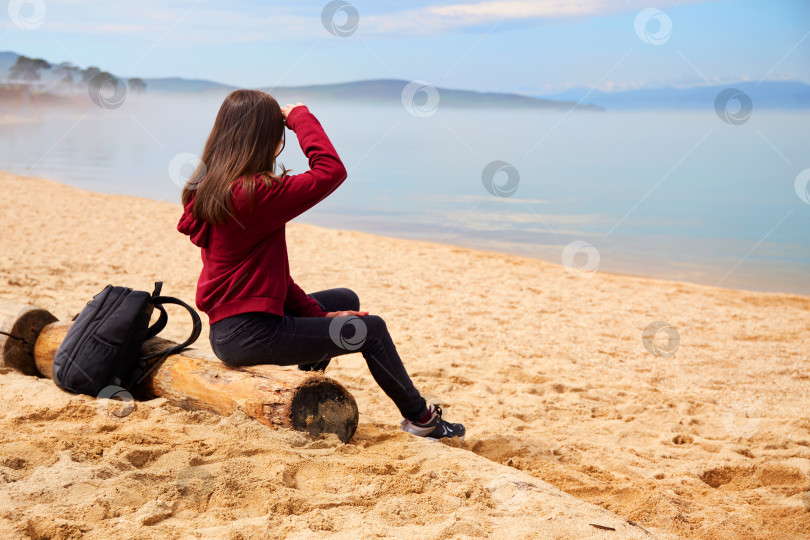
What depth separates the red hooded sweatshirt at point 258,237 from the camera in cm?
276

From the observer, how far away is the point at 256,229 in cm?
280

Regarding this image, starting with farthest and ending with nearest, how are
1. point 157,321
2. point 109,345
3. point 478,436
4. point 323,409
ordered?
point 478,436 < point 157,321 < point 109,345 < point 323,409

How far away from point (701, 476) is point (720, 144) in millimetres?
32832

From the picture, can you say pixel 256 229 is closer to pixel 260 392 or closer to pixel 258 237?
pixel 258 237

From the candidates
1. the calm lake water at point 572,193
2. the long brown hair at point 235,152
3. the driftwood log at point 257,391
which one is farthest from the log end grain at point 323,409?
the calm lake water at point 572,193

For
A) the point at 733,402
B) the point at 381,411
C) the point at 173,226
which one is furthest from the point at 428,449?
the point at 173,226

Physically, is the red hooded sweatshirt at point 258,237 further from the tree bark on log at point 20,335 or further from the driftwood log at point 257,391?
the tree bark on log at point 20,335

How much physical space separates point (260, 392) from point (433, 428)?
866 millimetres

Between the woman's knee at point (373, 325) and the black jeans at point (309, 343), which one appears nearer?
the black jeans at point (309, 343)

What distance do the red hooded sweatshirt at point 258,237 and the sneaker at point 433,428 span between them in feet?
2.82

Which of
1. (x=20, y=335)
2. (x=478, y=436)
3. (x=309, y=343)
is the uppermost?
(x=478, y=436)

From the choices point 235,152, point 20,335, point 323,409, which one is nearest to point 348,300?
point 323,409

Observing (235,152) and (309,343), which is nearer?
(235,152)

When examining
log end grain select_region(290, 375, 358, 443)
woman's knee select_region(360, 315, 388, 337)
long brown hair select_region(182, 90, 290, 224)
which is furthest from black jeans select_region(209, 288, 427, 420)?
long brown hair select_region(182, 90, 290, 224)
